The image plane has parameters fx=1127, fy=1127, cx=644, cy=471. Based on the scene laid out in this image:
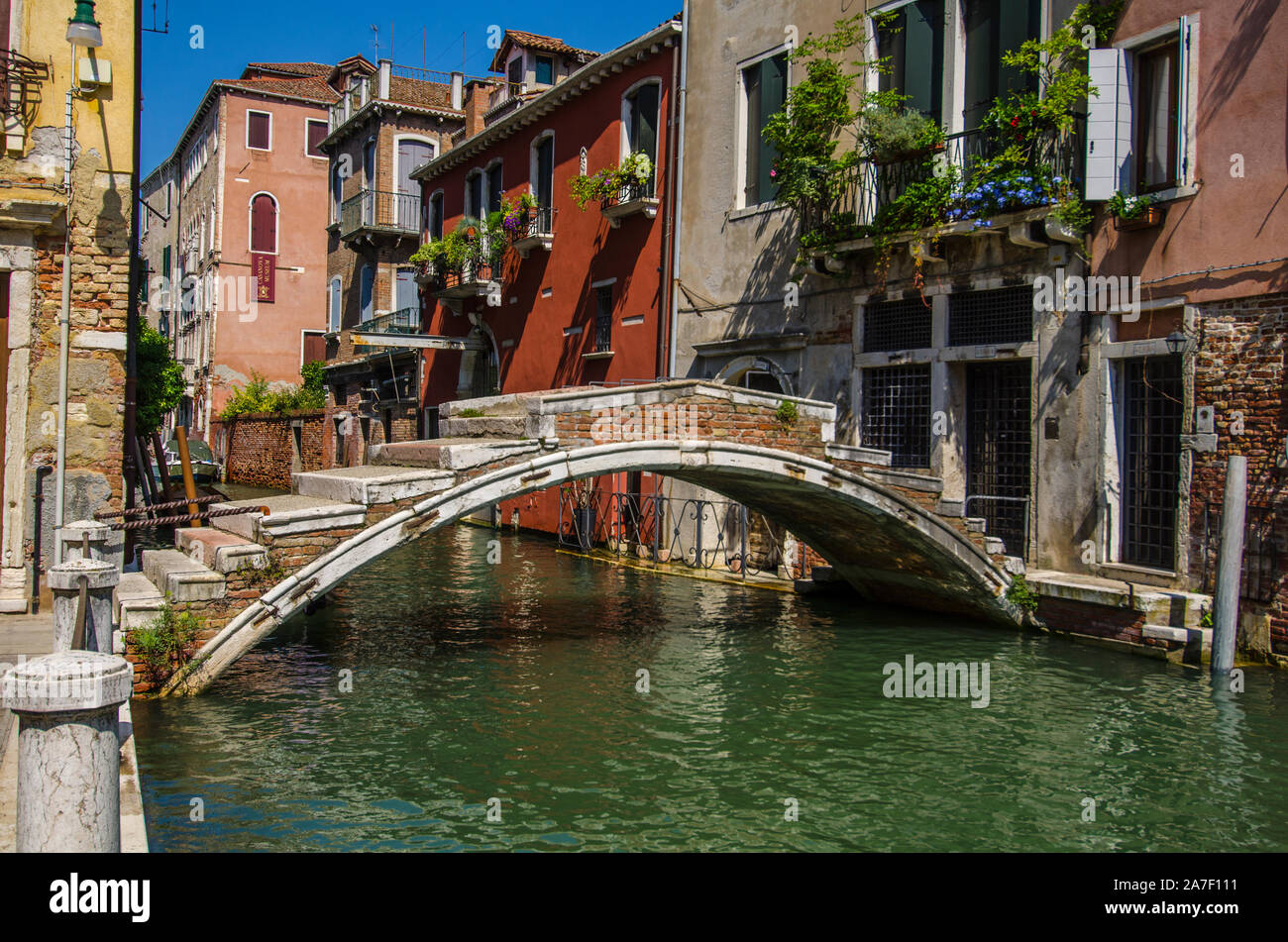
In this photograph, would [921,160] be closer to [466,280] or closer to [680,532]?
[680,532]

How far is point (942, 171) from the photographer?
10.4 meters

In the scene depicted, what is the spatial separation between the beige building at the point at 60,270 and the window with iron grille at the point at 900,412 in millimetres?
6925

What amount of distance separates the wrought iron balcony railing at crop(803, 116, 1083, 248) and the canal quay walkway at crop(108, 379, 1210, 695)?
244 centimetres

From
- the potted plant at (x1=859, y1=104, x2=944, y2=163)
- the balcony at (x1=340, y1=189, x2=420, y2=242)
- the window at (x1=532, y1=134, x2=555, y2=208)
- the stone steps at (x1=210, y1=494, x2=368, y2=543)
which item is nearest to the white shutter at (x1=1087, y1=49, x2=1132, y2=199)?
the potted plant at (x1=859, y1=104, x2=944, y2=163)


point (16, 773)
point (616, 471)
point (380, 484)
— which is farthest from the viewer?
point (616, 471)

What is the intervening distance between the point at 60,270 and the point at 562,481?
399 cm

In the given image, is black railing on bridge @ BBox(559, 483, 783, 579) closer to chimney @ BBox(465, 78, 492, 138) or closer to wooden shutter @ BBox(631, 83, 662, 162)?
wooden shutter @ BBox(631, 83, 662, 162)

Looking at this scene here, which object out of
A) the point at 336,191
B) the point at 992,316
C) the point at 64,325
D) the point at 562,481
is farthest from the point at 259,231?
the point at 562,481

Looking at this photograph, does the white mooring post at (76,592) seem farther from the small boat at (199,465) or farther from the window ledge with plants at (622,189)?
the small boat at (199,465)

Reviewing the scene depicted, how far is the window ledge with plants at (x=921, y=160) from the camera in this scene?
9227mm

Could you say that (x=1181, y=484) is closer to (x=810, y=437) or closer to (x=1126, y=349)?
(x=1126, y=349)

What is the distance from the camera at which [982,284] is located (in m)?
10.1
